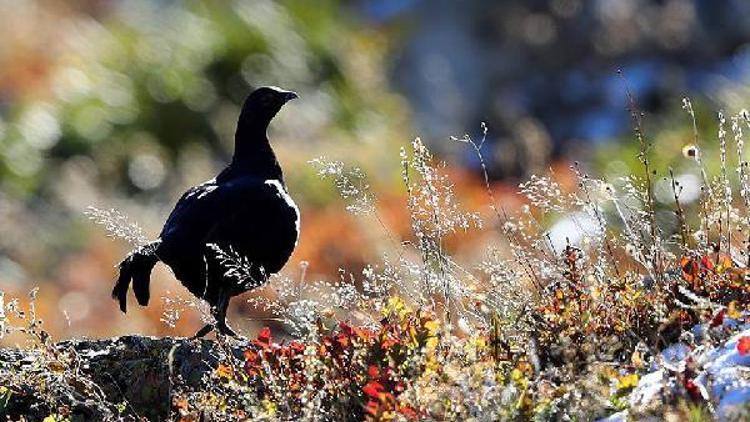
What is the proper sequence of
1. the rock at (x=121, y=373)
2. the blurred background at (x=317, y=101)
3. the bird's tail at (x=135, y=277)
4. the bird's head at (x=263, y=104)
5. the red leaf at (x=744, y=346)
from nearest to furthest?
the red leaf at (x=744, y=346) → the rock at (x=121, y=373) → the bird's tail at (x=135, y=277) → the bird's head at (x=263, y=104) → the blurred background at (x=317, y=101)

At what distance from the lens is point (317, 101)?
680 inches

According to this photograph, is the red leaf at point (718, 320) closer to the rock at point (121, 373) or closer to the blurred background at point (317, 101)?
the rock at point (121, 373)

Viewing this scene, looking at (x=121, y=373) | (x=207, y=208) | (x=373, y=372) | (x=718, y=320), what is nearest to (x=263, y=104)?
(x=207, y=208)

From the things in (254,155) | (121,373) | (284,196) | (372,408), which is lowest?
(372,408)

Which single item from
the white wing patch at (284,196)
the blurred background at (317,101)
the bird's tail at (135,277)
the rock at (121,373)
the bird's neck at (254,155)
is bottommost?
the rock at (121,373)

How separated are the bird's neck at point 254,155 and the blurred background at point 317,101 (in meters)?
2.41

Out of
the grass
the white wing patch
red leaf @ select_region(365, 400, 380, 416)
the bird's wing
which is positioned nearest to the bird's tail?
the bird's wing

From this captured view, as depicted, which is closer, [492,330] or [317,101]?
[492,330]

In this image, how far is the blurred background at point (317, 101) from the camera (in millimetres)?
12539

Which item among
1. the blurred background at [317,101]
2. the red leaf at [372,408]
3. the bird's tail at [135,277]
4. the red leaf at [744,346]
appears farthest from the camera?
the blurred background at [317,101]

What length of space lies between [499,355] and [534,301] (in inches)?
13.6

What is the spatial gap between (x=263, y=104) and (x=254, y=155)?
1.48 ft

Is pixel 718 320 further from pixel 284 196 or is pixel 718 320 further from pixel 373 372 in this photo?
pixel 284 196

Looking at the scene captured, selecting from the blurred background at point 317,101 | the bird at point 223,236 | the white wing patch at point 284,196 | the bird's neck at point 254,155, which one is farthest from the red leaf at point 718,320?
the blurred background at point 317,101
